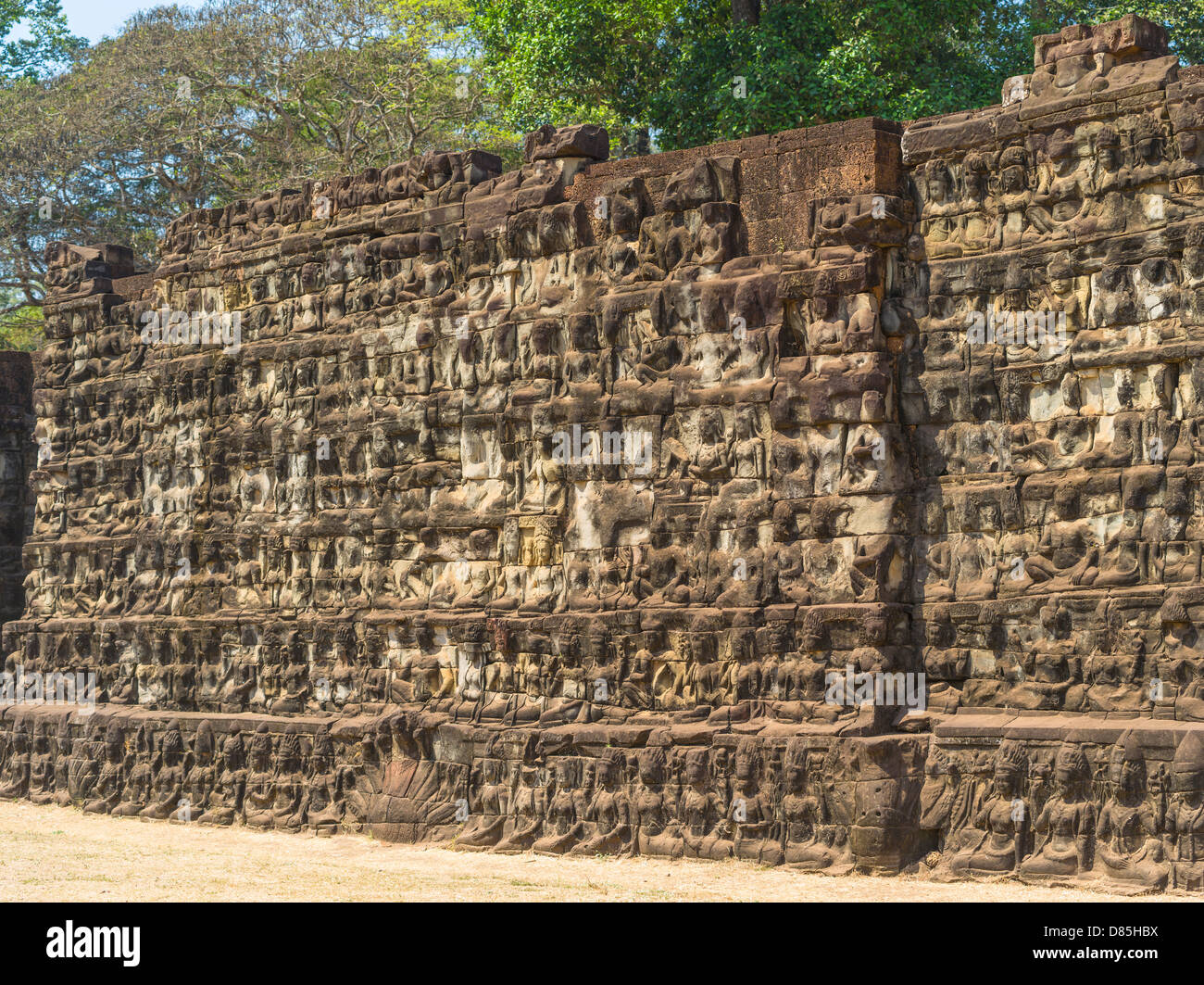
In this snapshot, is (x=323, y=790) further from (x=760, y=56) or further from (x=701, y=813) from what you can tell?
(x=760, y=56)

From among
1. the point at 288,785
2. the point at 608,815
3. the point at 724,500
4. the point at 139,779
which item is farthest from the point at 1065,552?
the point at 139,779

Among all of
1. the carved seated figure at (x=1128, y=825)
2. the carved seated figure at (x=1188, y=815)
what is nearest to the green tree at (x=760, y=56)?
the carved seated figure at (x=1128, y=825)

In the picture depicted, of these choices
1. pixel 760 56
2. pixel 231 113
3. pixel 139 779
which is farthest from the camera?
pixel 231 113

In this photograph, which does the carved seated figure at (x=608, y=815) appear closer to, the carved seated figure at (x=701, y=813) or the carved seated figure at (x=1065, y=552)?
the carved seated figure at (x=701, y=813)

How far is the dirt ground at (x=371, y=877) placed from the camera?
10672mm

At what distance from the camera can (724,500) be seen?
41.7 feet

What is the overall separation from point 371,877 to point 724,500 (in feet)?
13.1

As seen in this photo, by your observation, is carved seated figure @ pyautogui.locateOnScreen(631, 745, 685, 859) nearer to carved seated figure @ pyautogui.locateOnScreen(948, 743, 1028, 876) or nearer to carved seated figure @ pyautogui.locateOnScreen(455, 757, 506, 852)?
carved seated figure @ pyautogui.locateOnScreen(455, 757, 506, 852)

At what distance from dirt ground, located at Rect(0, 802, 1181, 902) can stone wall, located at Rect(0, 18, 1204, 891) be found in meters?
0.34

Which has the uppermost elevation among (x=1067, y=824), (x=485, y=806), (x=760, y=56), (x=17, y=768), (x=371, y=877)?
(x=760, y=56)

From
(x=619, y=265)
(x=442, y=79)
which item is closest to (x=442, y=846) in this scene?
(x=619, y=265)

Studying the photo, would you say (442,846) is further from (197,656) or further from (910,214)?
(910,214)

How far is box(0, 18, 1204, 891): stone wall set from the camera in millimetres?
11078

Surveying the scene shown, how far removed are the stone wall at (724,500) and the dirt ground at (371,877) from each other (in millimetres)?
345
